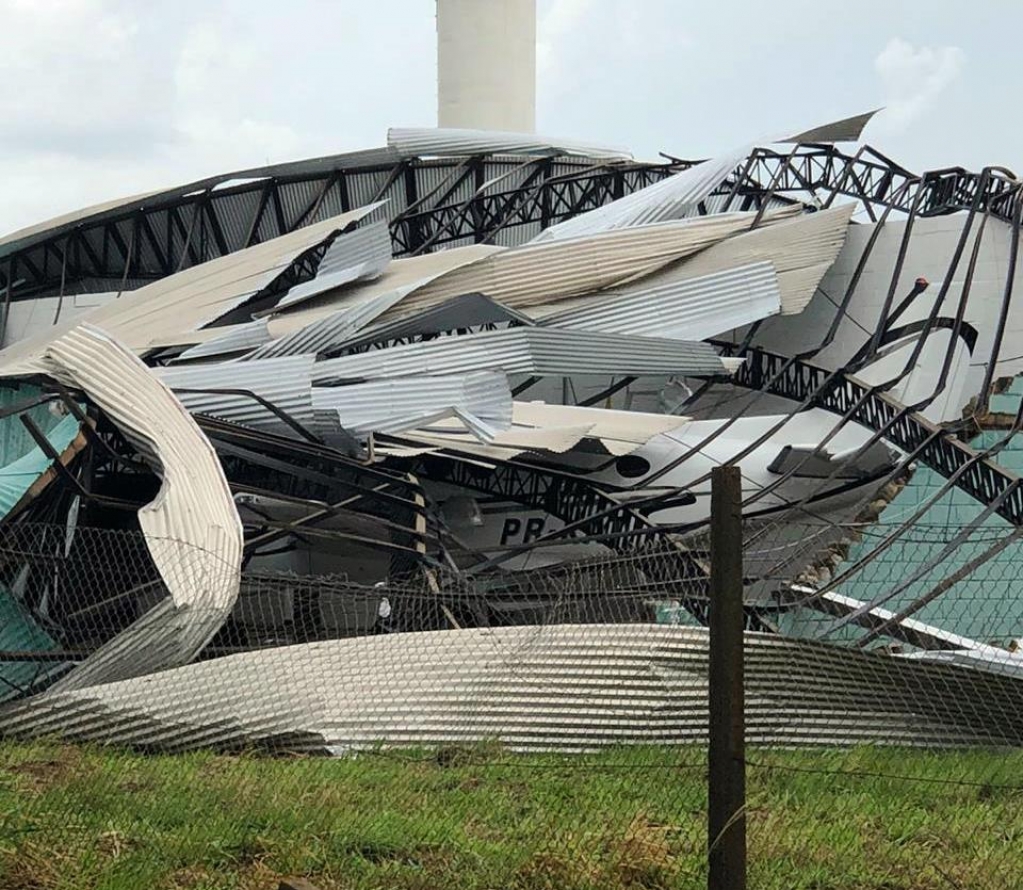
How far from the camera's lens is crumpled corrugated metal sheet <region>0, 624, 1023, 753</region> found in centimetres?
849

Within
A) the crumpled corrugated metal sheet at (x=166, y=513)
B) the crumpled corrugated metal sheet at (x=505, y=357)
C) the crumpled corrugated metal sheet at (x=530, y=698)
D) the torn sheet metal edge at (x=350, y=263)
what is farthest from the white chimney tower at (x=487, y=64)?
the crumpled corrugated metal sheet at (x=530, y=698)

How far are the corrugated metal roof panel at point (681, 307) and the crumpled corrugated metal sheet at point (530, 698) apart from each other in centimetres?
1055

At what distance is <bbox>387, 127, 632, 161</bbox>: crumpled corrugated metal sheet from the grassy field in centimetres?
2298

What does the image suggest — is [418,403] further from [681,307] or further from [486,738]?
[486,738]

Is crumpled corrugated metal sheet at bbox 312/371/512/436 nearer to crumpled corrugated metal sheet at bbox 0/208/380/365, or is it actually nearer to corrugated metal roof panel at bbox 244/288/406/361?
corrugated metal roof panel at bbox 244/288/406/361

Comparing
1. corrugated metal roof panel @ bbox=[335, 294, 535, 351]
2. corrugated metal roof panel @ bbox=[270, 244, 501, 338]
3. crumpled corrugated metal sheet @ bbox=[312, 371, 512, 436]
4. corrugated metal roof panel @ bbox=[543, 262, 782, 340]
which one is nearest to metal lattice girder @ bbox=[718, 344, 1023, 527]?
corrugated metal roof panel @ bbox=[543, 262, 782, 340]

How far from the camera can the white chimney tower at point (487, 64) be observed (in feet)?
134

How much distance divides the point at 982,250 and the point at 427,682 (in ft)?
57.0

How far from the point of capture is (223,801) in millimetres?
6547

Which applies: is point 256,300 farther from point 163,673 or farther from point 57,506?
point 163,673

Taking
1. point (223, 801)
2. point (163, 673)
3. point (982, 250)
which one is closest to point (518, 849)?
point (223, 801)

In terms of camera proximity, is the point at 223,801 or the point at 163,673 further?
the point at 163,673

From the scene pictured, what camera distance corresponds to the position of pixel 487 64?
40875mm

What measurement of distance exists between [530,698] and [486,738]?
0.41m
